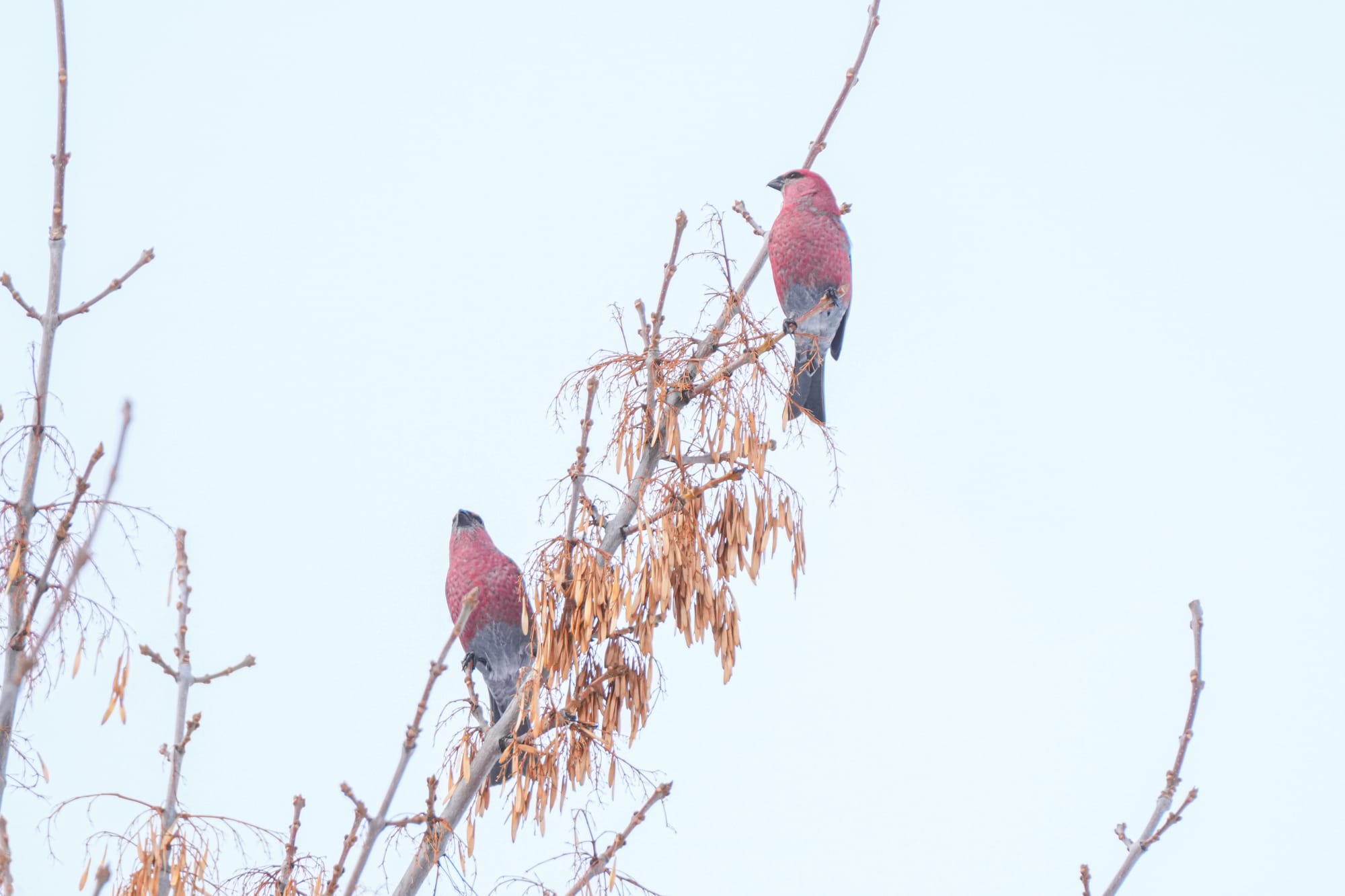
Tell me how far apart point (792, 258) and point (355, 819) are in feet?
7.23

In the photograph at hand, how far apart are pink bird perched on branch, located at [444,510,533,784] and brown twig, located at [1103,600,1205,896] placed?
1.46 metres

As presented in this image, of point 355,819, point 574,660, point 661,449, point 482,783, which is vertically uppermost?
point 661,449

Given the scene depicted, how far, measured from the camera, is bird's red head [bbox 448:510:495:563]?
3.60 meters

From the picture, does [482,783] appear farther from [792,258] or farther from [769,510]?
[792,258]

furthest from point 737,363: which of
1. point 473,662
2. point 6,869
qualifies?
point 6,869

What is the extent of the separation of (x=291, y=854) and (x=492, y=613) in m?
1.13

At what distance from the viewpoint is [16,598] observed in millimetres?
2246

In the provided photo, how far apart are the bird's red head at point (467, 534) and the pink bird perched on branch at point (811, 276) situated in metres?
0.92

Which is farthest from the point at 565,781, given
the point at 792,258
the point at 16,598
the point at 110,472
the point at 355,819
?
the point at 792,258

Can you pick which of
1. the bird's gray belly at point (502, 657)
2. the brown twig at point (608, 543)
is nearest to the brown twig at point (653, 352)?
the brown twig at point (608, 543)

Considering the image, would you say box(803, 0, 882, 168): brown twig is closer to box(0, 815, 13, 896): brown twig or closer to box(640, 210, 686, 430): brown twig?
box(640, 210, 686, 430): brown twig

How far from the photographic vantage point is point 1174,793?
1.99 meters

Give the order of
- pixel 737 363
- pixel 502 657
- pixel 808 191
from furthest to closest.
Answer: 1. pixel 808 191
2. pixel 502 657
3. pixel 737 363

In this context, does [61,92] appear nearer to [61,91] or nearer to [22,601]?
[61,91]
